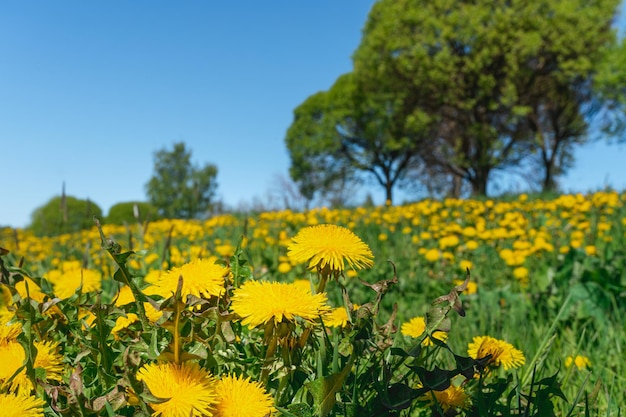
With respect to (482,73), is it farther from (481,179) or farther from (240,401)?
(240,401)

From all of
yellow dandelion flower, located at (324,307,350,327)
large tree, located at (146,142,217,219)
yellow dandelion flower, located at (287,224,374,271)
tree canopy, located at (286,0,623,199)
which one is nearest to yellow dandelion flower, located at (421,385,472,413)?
yellow dandelion flower, located at (324,307,350,327)

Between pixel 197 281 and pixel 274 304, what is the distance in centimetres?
18

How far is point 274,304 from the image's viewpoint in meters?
0.80

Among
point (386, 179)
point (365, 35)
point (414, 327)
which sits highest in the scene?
point (365, 35)

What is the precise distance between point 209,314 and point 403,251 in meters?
3.68

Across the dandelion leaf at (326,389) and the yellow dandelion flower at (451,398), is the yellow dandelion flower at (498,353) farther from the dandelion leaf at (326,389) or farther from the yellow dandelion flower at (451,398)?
the dandelion leaf at (326,389)

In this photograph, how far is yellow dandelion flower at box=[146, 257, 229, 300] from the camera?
895 millimetres

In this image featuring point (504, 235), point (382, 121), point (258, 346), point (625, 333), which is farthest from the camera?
point (382, 121)

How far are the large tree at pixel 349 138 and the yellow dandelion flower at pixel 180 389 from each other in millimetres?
20296

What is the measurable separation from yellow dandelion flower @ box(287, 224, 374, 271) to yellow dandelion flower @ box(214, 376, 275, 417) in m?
0.23

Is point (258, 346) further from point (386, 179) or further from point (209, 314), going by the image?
point (386, 179)

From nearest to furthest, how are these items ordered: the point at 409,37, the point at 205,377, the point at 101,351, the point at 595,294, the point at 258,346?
the point at 205,377, the point at 101,351, the point at 258,346, the point at 595,294, the point at 409,37

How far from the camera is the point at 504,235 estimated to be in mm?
4082

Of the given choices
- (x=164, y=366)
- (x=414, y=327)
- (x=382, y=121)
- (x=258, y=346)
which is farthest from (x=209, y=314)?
(x=382, y=121)
